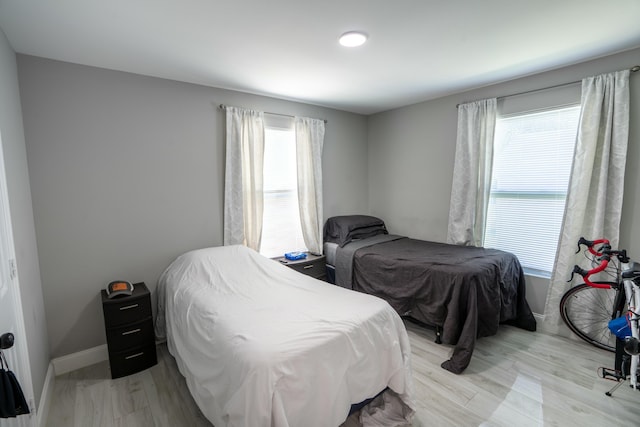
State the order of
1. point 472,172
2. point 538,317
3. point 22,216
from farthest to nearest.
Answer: point 472,172 → point 538,317 → point 22,216

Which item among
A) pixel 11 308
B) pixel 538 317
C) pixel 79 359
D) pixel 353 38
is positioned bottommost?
pixel 79 359

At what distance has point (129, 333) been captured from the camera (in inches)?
92.1

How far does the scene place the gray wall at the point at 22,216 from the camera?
5.72ft

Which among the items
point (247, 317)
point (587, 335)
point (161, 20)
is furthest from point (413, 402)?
point (161, 20)

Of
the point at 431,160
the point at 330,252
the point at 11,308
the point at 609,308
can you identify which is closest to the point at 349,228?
the point at 330,252

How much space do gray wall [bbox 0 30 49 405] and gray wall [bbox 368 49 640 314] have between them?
156 inches

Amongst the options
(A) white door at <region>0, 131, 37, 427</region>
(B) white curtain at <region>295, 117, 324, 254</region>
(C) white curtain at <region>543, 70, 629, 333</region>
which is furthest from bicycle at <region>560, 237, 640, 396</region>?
(A) white door at <region>0, 131, 37, 427</region>

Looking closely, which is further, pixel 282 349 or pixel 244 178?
pixel 244 178

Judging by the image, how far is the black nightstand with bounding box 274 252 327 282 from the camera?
11.5 ft

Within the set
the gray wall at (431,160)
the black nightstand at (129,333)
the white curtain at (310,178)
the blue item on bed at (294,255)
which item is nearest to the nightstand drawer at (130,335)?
the black nightstand at (129,333)

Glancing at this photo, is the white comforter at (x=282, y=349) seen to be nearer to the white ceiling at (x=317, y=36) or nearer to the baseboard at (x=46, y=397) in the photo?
the baseboard at (x=46, y=397)

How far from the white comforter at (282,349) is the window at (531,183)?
210cm

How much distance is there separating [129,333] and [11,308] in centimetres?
107

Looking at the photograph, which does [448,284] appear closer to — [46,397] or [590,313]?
[590,313]
